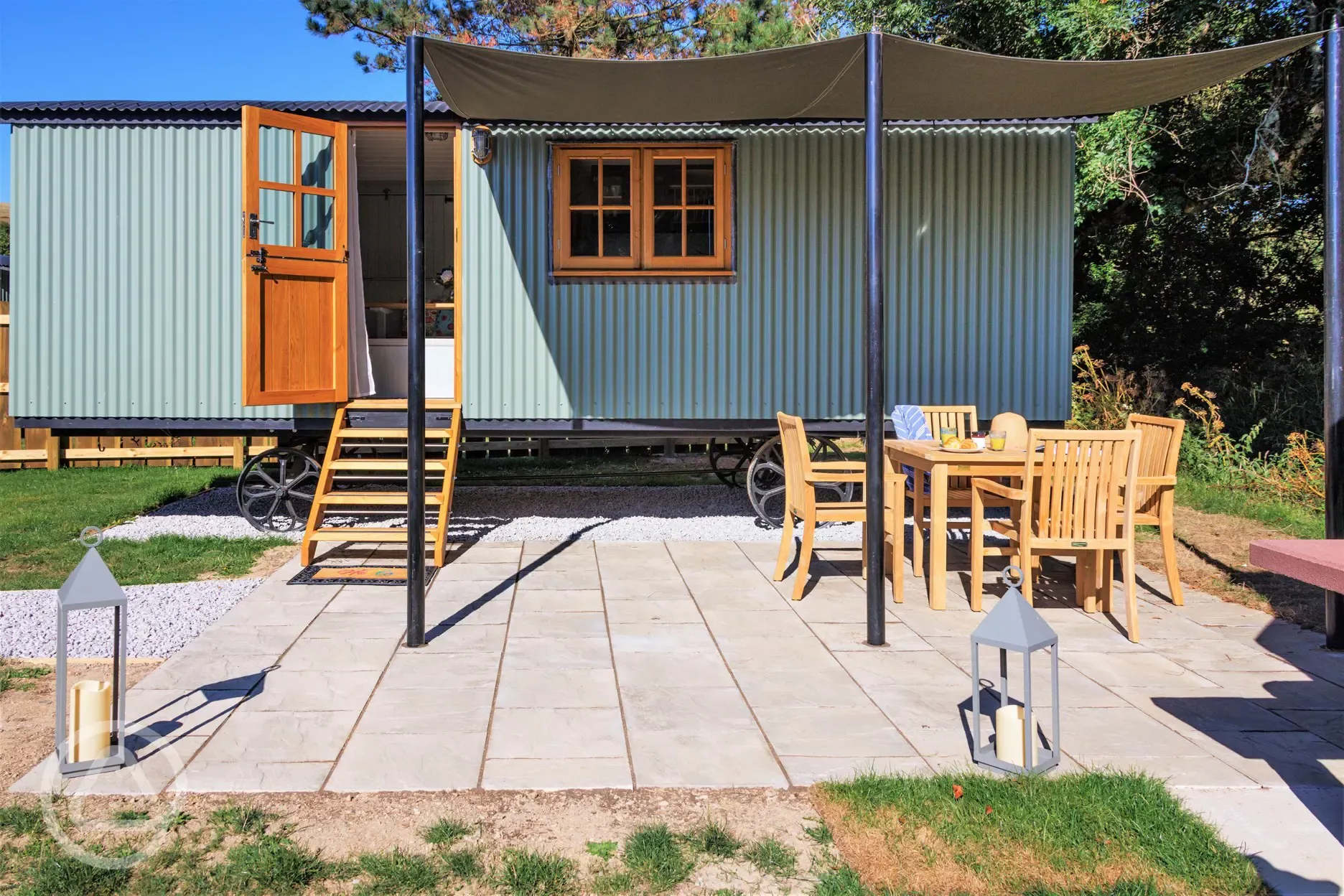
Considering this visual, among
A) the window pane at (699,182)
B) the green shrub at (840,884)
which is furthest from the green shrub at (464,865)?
the window pane at (699,182)

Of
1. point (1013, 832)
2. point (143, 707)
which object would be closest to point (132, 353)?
point (143, 707)

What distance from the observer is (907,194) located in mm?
6727

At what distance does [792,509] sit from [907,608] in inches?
28.5

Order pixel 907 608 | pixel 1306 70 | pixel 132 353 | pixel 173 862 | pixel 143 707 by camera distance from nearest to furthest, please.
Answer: pixel 173 862, pixel 143 707, pixel 907 608, pixel 132 353, pixel 1306 70

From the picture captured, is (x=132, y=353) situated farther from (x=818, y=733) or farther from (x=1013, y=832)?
(x=1013, y=832)

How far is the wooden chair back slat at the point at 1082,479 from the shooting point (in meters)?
4.12

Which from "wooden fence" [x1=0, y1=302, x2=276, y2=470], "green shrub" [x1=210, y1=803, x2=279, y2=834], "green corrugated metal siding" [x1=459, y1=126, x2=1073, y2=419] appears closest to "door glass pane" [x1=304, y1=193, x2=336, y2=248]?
"green corrugated metal siding" [x1=459, y1=126, x2=1073, y2=419]

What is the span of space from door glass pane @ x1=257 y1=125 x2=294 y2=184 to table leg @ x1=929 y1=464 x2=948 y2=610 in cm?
444

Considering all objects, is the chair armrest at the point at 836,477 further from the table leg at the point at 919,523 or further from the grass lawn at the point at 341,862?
the grass lawn at the point at 341,862

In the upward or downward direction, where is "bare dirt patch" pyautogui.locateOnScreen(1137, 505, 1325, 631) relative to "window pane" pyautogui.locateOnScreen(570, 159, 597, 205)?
downward

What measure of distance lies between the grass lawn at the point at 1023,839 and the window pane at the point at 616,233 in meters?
4.70

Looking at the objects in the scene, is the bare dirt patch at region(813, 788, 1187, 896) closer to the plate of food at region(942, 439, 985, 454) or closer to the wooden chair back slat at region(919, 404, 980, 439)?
the plate of food at region(942, 439, 985, 454)

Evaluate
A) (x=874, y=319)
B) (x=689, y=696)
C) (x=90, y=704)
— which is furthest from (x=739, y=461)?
(x=90, y=704)

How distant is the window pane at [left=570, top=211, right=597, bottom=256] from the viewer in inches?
263
